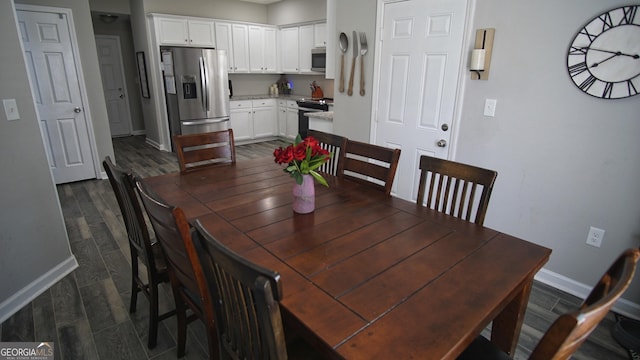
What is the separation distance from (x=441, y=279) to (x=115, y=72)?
7936 mm

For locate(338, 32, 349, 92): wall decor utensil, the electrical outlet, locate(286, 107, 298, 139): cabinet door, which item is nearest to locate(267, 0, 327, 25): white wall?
locate(286, 107, 298, 139): cabinet door

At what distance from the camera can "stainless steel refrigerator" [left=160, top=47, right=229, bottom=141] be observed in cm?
543

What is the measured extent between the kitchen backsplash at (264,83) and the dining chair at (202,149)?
4378 mm

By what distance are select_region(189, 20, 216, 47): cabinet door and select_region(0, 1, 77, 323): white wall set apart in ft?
13.4

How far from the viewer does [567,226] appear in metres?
2.32

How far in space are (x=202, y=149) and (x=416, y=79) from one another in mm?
1955

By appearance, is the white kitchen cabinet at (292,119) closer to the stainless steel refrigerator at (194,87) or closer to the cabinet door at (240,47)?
the cabinet door at (240,47)

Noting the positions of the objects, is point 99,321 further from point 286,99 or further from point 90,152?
point 286,99

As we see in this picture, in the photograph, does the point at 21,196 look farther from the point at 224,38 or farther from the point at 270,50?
the point at 270,50

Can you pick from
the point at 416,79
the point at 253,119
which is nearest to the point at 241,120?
the point at 253,119

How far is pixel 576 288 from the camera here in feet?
7.69

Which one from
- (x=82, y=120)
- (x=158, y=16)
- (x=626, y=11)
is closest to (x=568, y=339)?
(x=626, y=11)

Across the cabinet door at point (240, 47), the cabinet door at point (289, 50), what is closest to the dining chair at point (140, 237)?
the cabinet door at point (240, 47)

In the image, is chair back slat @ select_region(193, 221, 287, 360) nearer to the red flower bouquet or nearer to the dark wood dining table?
the dark wood dining table
